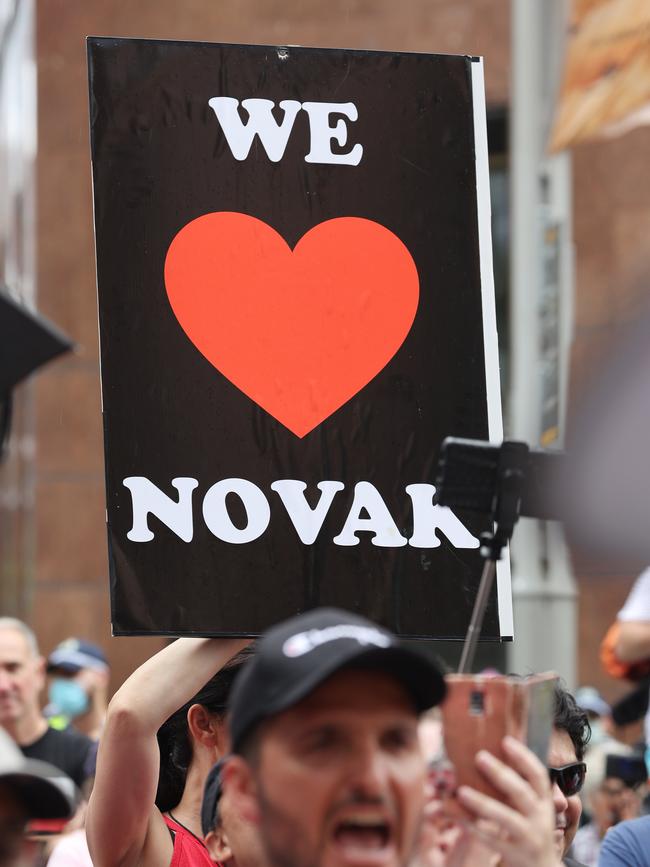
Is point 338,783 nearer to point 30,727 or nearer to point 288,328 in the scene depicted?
point 288,328

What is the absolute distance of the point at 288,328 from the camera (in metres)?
3.54

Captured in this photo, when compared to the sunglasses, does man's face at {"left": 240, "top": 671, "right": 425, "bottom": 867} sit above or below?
above

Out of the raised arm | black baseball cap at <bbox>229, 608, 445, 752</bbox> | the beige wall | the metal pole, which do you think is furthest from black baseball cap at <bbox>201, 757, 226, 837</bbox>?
the beige wall

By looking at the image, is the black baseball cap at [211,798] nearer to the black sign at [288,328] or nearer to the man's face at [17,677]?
the black sign at [288,328]

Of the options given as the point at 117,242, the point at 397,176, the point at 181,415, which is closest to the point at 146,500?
the point at 181,415

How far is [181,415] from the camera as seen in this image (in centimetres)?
345

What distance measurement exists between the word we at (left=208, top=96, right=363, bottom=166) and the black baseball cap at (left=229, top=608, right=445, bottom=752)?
1596 millimetres

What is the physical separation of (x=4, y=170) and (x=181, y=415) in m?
13.9

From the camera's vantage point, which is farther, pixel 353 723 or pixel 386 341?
pixel 386 341

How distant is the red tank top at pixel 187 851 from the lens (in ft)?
11.5

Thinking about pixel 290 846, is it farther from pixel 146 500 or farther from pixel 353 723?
pixel 146 500

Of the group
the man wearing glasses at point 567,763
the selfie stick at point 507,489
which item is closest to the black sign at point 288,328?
the man wearing glasses at point 567,763

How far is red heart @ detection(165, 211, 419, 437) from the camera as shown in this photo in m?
3.52

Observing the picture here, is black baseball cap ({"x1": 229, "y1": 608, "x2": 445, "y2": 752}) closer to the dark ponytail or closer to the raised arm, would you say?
the dark ponytail
